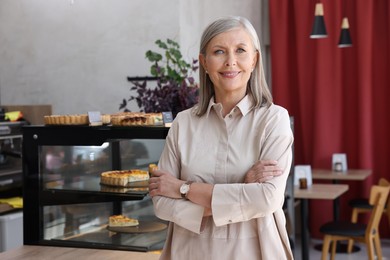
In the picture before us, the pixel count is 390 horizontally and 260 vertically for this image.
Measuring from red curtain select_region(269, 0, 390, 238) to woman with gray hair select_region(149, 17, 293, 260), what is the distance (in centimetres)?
521

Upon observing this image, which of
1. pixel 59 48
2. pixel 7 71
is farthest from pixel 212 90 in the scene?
pixel 7 71

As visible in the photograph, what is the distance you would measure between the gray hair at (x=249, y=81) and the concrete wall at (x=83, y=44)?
11.3 feet

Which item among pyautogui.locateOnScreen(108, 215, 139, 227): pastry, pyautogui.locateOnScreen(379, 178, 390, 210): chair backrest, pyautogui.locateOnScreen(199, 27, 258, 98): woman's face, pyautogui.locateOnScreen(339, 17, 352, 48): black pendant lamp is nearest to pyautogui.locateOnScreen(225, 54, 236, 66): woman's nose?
pyautogui.locateOnScreen(199, 27, 258, 98): woman's face

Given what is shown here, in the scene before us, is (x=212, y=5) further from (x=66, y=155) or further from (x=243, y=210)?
(x=243, y=210)

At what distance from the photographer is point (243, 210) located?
6.21 feet

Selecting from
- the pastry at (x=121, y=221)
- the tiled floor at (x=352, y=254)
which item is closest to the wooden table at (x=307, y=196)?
the tiled floor at (x=352, y=254)

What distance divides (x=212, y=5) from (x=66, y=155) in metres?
3.73

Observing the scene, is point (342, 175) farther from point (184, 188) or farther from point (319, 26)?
point (184, 188)

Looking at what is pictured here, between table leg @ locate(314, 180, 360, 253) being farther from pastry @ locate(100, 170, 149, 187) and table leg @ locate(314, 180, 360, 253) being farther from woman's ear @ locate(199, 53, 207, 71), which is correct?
woman's ear @ locate(199, 53, 207, 71)

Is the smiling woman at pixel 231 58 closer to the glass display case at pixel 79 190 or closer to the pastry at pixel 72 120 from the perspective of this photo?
the glass display case at pixel 79 190

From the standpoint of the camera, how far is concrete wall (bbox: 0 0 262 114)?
18.4ft

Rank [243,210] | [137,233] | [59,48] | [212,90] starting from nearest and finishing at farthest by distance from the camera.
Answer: [243,210], [212,90], [137,233], [59,48]

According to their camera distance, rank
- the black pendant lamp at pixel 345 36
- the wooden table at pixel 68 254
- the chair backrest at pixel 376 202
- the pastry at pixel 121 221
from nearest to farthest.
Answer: the wooden table at pixel 68 254
the pastry at pixel 121 221
the chair backrest at pixel 376 202
the black pendant lamp at pixel 345 36

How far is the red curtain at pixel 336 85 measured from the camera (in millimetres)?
7004
